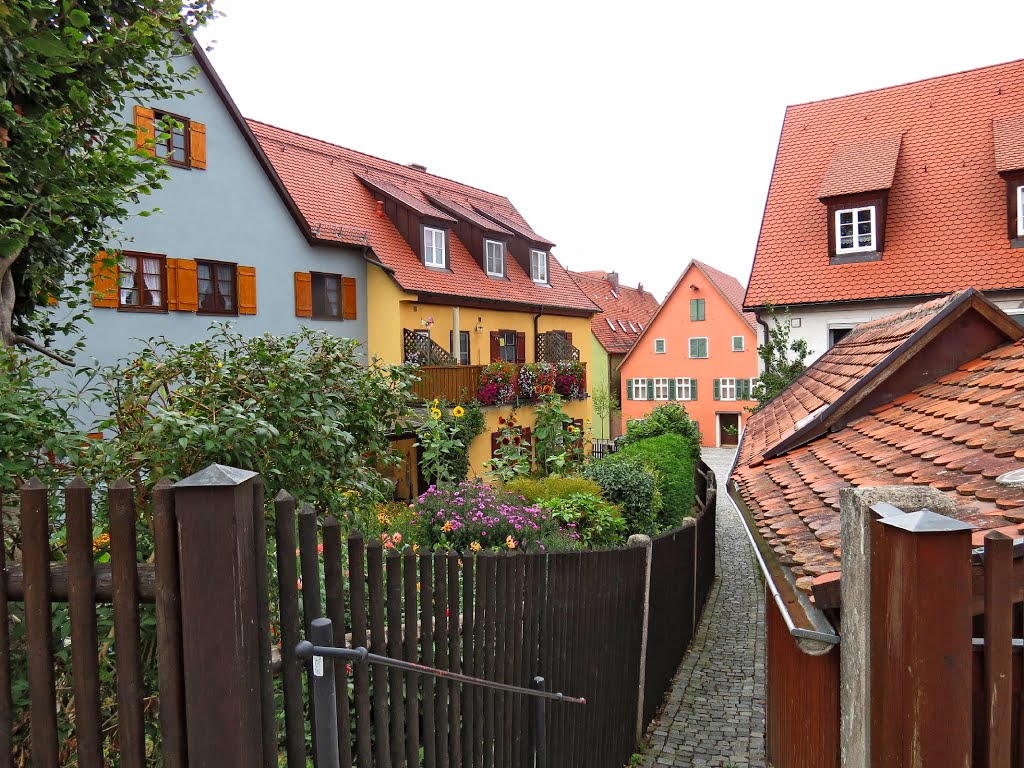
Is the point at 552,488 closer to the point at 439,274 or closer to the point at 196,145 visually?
the point at 196,145

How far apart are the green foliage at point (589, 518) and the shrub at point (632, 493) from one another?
1.55 m

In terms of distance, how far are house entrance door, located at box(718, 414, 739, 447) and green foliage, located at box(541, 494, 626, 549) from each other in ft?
97.4

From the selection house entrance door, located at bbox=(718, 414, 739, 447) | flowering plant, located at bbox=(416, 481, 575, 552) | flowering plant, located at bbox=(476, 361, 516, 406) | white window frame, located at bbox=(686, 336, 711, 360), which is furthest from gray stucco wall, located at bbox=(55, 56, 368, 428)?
house entrance door, located at bbox=(718, 414, 739, 447)

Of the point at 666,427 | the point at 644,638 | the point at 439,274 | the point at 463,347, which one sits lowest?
the point at 644,638

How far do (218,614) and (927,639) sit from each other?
73.8 inches

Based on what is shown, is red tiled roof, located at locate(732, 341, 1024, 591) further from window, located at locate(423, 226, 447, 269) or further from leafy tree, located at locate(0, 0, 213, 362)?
window, located at locate(423, 226, 447, 269)

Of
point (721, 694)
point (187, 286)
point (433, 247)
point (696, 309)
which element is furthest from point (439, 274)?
point (696, 309)

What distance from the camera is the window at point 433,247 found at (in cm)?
2153

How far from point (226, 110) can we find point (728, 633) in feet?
48.1

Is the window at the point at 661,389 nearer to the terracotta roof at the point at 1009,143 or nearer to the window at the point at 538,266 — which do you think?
the window at the point at 538,266

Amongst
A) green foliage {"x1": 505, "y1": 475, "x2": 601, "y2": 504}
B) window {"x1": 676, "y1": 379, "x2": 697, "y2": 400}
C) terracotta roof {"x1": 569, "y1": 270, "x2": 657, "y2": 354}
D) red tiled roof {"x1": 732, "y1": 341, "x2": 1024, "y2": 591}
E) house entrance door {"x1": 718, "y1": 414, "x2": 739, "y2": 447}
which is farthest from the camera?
terracotta roof {"x1": 569, "y1": 270, "x2": 657, "y2": 354}

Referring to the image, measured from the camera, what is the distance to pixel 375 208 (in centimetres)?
2172

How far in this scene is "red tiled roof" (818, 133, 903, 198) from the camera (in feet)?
55.4

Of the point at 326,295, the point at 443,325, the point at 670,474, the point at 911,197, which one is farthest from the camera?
the point at 443,325
